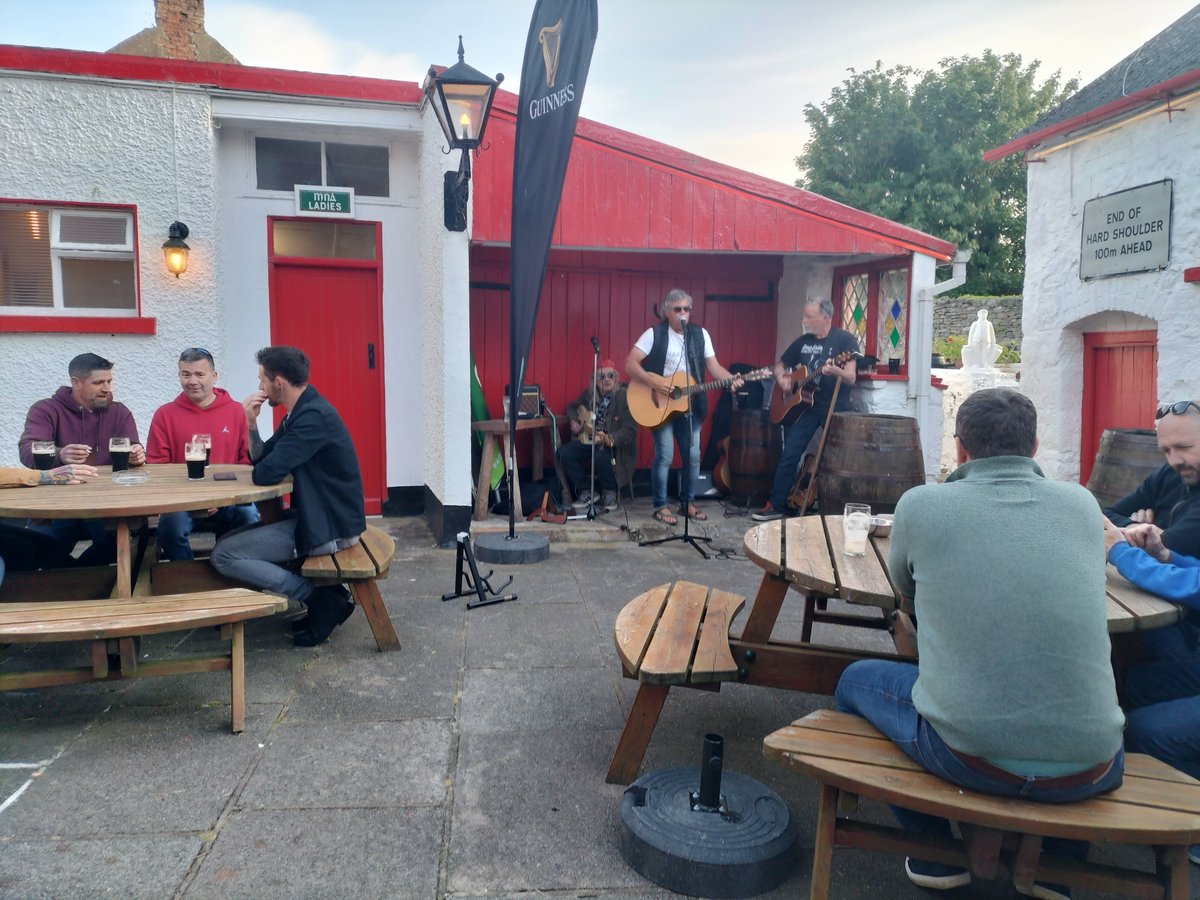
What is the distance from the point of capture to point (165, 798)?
2.52 metres

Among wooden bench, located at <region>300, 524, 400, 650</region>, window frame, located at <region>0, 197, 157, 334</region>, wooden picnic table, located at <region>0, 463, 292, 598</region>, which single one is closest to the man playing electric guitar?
wooden bench, located at <region>300, 524, 400, 650</region>

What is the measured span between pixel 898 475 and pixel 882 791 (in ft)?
13.3

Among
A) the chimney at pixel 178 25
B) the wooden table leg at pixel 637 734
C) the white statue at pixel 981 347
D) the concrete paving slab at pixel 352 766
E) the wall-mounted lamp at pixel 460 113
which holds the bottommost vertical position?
the concrete paving slab at pixel 352 766

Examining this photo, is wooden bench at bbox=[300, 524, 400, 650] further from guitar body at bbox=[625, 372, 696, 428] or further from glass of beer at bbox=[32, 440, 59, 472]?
→ guitar body at bbox=[625, 372, 696, 428]

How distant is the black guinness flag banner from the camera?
4.77 meters

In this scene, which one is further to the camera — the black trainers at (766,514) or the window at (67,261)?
the black trainers at (766,514)

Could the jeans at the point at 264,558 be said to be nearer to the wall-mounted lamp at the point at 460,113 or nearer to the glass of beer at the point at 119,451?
the glass of beer at the point at 119,451

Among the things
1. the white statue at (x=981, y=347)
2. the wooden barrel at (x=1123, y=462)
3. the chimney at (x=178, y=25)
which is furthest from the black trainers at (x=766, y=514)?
the chimney at (x=178, y=25)

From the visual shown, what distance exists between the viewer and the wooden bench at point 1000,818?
5.59ft

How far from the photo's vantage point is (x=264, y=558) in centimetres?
371

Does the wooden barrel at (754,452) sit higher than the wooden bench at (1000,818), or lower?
higher

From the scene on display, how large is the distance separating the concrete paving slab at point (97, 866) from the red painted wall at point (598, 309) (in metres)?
5.14

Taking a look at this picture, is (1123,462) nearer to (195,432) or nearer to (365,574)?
(365,574)

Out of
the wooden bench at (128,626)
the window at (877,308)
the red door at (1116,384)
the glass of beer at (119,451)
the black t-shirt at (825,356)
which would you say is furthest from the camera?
the window at (877,308)
